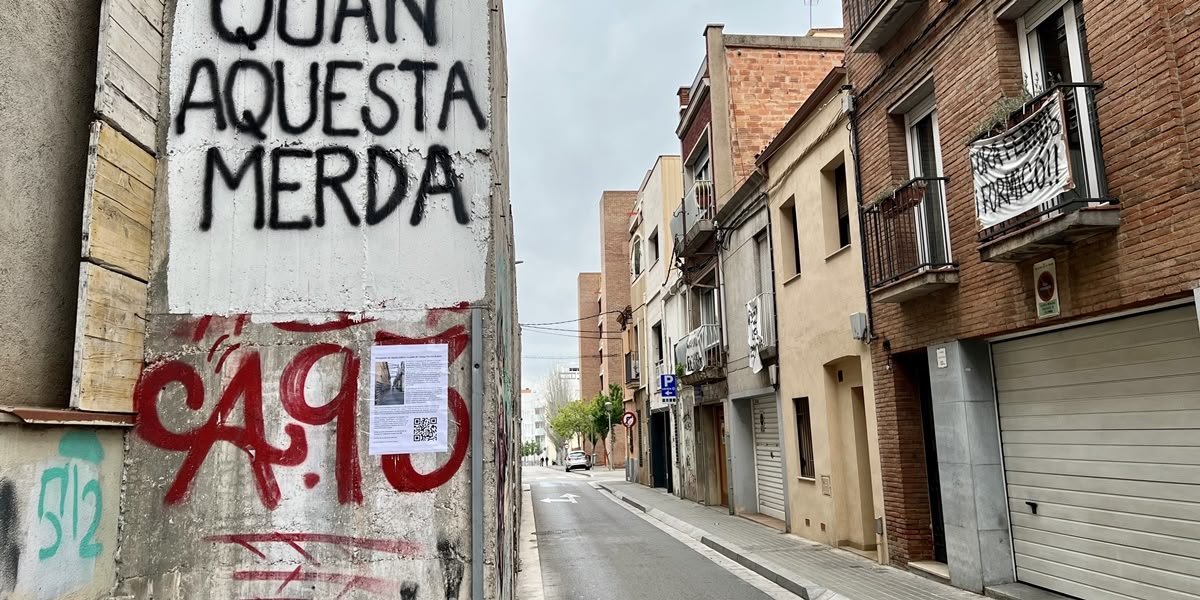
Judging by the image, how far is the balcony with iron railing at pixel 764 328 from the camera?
14570 millimetres

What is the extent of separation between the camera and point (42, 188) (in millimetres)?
3768

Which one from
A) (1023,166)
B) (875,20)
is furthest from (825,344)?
(1023,166)

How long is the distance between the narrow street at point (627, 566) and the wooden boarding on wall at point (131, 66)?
22.3 feet

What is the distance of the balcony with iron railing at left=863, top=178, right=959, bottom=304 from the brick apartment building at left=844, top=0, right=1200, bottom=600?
0.10ft

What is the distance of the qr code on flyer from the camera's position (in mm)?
4309

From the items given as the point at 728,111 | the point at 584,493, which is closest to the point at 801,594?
the point at 728,111

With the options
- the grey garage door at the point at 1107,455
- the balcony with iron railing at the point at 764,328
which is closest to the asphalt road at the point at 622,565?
the grey garage door at the point at 1107,455

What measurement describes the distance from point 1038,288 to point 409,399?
20.0 feet

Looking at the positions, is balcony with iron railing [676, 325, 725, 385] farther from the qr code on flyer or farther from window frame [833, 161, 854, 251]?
the qr code on flyer

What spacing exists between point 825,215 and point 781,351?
3.12 metres

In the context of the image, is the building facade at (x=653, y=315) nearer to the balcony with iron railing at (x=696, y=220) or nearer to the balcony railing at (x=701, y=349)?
the balcony railing at (x=701, y=349)

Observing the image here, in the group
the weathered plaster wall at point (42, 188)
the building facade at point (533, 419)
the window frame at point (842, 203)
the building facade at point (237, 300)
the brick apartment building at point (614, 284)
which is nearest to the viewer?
the weathered plaster wall at point (42, 188)

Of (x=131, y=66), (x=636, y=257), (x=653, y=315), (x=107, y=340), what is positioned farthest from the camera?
(x=636, y=257)

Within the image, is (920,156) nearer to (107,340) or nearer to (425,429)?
(425,429)
